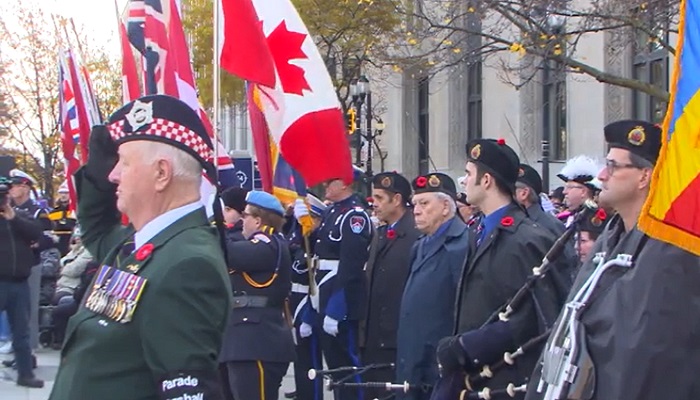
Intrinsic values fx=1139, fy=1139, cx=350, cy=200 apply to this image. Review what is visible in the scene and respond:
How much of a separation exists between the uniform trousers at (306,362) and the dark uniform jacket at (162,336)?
21.4 feet

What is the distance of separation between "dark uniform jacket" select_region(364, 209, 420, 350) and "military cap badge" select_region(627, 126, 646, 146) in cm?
408

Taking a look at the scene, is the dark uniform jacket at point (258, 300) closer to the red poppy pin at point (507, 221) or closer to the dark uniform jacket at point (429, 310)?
the dark uniform jacket at point (429, 310)

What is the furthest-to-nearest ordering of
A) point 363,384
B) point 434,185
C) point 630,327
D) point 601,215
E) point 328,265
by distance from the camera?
point 328,265
point 434,185
point 363,384
point 601,215
point 630,327

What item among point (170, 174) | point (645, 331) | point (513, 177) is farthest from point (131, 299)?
point (513, 177)

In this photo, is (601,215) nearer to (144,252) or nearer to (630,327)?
(630,327)

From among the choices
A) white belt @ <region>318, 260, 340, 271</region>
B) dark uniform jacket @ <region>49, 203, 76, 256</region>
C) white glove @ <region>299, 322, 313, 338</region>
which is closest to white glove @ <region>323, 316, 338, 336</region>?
white belt @ <region>318, 260, 340, 271</region>

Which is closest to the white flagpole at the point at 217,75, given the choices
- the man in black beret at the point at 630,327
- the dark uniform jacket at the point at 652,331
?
the man in black beret at the point at 630,327

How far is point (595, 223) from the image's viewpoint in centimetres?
651

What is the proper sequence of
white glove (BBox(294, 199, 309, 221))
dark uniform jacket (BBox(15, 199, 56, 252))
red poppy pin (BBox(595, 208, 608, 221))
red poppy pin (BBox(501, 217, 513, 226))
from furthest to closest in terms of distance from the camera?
1. dark uniform jacket (BBox(15, 199, 56, 252))
2. white glove (BBox(294, 199, 309, 221))
3. red poppy pin (BBox(595, 208, 608, 221))
4. red poppy pin (BBox(501, 217, 513, 226))

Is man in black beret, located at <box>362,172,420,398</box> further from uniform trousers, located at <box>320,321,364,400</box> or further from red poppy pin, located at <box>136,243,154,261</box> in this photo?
red poppy pin, located at <box>136,243,154,261</box>

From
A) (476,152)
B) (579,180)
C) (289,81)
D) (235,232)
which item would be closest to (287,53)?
(289,81)

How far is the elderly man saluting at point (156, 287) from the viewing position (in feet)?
11.0

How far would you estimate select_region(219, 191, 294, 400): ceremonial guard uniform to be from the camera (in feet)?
25.7

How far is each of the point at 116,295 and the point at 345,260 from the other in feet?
18.6
